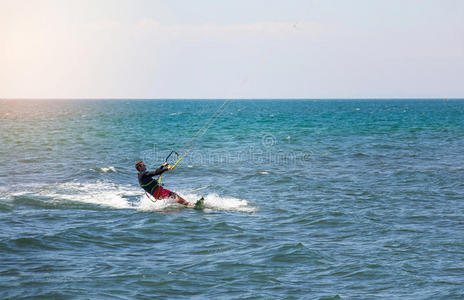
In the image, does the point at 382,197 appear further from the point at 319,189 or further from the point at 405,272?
the point at 405,272

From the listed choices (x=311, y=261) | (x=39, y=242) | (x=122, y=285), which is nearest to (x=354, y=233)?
(x=311, y=261)

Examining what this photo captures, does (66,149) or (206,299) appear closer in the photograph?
(206,299)

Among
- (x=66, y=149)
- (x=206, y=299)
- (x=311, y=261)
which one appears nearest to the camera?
(x=206, y=299)

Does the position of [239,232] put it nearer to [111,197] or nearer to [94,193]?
[111,197]

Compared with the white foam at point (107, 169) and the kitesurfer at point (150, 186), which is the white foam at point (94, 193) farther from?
the white foam at point (107, 169)

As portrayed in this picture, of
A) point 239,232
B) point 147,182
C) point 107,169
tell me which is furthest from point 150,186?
point 107,169

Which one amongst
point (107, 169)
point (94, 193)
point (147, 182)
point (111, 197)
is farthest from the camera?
point (107, 169)

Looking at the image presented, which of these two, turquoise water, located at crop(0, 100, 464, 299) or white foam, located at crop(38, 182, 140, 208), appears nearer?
turquoise water, located at crop(0, 100, 464, 299)

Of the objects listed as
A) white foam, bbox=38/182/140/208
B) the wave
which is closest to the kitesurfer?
the wave

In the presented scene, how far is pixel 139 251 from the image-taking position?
1263 cm

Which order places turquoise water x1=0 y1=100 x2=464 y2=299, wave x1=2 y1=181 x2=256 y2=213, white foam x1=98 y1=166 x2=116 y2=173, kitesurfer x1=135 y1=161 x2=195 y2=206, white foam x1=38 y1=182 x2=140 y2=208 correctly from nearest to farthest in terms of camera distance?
turquoise water x1=0 y1=100 x2=464 y2=299, kitesurfer x1=135 y1=161 x2=195 y2=206, wave x1=2 y1=181 x2=256 y2=213, white foam x1=38 y1=182 x2=140 y2=208, white foam x1=98 y1=166 x2=116 y2=173

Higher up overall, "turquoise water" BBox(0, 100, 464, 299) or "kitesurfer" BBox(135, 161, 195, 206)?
"kitesurfer" BBox(135, 161, 195, 206)

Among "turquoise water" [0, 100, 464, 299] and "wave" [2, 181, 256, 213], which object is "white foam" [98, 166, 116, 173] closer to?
"turquoise water" [0, 100, 464, 299]

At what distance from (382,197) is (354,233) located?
5.46 metres
